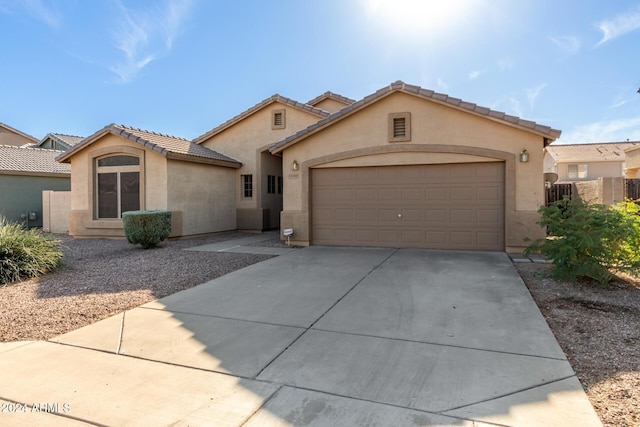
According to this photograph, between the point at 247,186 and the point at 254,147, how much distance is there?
185 centimetres

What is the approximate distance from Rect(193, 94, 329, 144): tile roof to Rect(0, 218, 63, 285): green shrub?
10187mm

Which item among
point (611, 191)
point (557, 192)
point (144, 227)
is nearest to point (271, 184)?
point (144, 227)

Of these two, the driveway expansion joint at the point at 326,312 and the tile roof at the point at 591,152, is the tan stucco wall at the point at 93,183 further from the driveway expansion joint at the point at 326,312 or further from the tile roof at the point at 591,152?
the tile roof at the point at 591,152

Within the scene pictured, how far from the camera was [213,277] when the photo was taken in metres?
8.15

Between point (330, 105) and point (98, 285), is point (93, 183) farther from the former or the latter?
point (330, 105)

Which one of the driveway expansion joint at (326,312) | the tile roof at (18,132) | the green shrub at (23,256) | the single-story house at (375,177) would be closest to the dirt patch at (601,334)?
the driveway expansion joint at (326,312)

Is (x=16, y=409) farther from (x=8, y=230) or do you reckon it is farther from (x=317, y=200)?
(x=317, y=200)

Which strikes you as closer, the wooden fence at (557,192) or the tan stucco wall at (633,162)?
the wooden fence at (557,192)

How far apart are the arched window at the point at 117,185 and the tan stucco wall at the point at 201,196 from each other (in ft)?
4.89

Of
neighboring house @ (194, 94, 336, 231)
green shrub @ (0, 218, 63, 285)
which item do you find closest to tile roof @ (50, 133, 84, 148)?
neighboring house @ (194, 94, 336, 231)

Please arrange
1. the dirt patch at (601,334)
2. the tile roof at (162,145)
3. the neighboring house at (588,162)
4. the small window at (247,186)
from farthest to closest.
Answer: the neighboring house at (588,162)
the small window at (247,186)
the tile roof at (162,145)
the dirt patch at (601,334)

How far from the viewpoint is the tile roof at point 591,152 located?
40031 mm

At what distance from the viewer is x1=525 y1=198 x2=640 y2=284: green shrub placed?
6773 mm

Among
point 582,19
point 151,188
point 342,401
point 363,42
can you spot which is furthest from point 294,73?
point 342,401
